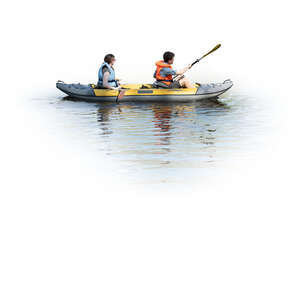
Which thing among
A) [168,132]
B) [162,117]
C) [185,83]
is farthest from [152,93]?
[168,132]

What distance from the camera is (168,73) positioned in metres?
11.4

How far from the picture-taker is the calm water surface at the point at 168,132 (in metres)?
6.41

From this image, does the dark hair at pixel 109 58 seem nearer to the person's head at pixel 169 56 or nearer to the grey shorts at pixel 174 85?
the person's head at pixel 169 56

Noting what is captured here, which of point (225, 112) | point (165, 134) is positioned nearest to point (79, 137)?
point (165, 134)

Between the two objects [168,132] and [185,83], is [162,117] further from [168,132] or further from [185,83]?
[185,83]

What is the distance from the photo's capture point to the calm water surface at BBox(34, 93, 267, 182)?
6410mm

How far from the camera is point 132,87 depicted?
12.4 meters

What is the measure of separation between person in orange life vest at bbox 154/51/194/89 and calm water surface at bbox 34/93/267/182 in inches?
19.9

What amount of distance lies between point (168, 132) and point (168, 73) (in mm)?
3399

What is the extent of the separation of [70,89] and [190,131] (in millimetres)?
5062

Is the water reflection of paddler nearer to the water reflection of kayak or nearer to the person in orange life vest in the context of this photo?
the water reflection of kayak

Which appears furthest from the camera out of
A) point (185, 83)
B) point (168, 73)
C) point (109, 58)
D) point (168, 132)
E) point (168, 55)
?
point (185, 83)

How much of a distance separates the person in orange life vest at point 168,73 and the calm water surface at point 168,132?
1.66ft

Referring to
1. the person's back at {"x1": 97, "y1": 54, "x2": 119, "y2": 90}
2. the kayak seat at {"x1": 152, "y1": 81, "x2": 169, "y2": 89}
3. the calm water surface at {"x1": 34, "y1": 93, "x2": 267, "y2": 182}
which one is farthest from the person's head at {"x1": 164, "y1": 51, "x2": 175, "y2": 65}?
the person's back at {"x1": 97, "y1": 54, "x2": 119, "y2": 90}
